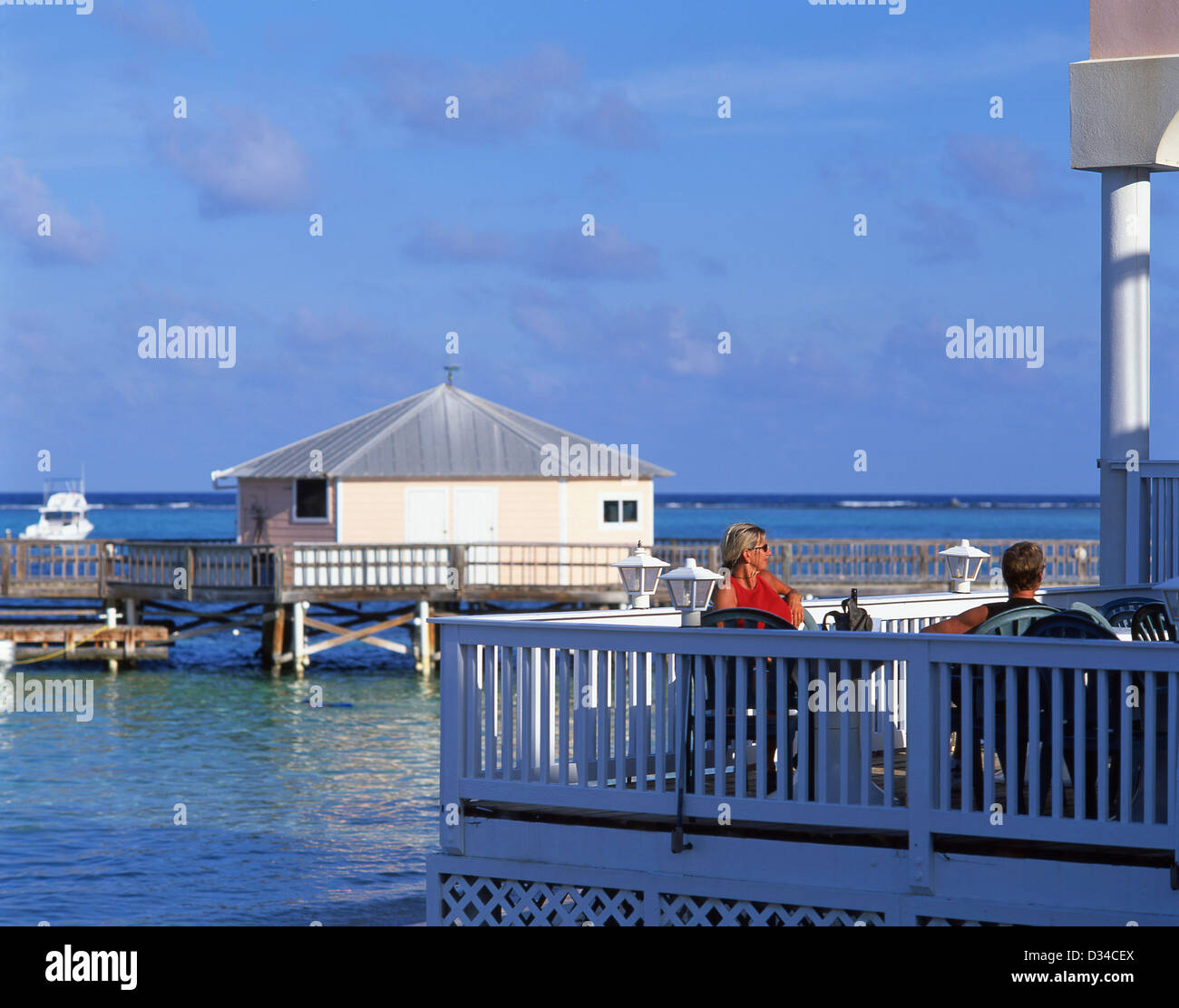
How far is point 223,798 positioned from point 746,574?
46.1ft

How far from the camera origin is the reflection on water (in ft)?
49.4

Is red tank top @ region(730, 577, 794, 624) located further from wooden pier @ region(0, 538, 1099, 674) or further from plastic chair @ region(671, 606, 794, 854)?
wooden pier @ region(0, 538, 1099, 674)

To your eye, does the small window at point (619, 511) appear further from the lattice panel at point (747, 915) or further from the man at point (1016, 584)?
the lattice panel at point (747, 915)

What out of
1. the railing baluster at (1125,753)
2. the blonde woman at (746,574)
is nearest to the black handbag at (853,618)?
the blonde woman at (746,574)

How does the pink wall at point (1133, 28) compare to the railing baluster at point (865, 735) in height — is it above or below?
above

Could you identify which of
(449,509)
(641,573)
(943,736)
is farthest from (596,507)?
(943,736)

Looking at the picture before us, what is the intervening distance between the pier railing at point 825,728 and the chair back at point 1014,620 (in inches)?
16.6

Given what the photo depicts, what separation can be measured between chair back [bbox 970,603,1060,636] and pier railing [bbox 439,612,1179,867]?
0.42m

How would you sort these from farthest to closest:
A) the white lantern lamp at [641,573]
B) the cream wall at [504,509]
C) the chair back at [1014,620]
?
1. the cream wall at [504,509]
2. the white lantern lamp at [641,573]
3. the chair back at [1014,620]

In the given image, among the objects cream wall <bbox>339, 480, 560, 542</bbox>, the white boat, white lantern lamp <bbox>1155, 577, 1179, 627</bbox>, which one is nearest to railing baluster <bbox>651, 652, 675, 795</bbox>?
white lantern lamp <bbox>1155, 577, 1179, 627</bbox>

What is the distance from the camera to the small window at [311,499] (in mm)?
36250

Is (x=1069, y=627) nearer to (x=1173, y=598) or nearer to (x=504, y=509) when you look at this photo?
(x=1173, y=598)

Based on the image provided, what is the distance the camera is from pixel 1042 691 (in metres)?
6.80
